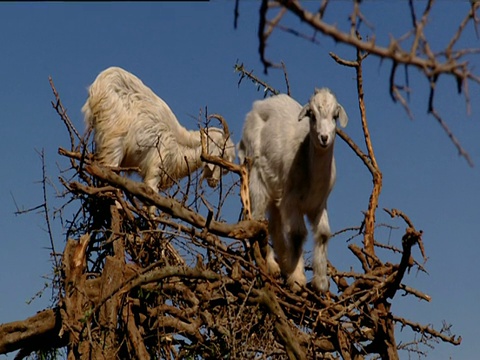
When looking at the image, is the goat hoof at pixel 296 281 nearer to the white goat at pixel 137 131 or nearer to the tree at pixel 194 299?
the tree at pixel 194 299

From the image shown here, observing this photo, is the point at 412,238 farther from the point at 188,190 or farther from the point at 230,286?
the point at 188,190

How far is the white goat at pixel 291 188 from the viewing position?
22.8ft

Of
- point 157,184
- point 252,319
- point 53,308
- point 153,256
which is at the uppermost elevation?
point 157,184

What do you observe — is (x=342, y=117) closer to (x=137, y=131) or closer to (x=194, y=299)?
(x=194, y=299)

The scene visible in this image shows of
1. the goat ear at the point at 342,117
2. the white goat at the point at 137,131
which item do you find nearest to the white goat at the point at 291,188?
the goat ear at the point at 342,117

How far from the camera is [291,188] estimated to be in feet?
23.3

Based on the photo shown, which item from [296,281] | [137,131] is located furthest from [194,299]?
[137,131]

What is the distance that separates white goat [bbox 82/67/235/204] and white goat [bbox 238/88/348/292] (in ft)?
7.69

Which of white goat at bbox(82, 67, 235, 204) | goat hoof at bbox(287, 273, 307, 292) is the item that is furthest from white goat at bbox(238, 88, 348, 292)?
white goat at bbox(82, 67, 235, 204)

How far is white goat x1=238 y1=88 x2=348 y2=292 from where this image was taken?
22.8ft

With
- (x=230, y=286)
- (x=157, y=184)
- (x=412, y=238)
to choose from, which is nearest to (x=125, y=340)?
(x=230, y=286)

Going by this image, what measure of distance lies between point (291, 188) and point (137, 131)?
3.34m

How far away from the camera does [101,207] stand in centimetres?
728

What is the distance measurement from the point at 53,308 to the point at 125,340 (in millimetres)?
572
